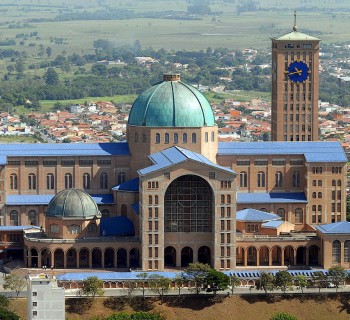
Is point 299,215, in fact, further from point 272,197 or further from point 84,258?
point 84,258

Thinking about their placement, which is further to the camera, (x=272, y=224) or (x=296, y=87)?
(x=296, y=87)

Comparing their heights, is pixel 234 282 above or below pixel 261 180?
below

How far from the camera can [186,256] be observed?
131 meters

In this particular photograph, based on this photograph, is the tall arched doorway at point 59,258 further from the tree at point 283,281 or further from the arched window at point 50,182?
the tree at point 283,281

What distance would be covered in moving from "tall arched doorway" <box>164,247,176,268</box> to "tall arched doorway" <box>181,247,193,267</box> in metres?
0.70

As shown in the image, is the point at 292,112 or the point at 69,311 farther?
the point at 292,112

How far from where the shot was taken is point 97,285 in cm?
12175

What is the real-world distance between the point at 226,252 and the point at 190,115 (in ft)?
44.2

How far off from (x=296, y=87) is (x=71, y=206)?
101 feet

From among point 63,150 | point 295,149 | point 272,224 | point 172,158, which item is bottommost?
point 272,224

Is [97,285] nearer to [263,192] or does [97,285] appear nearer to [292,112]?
[263,192]

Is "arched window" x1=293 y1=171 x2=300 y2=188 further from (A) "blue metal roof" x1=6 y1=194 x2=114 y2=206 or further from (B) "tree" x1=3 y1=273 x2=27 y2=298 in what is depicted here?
(B) "tree" x1=3 y1=273 x2=27 y2=298

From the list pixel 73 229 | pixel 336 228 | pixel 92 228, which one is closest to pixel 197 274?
pixel 92 228

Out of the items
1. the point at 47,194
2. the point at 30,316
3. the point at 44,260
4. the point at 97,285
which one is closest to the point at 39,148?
the point at 47,194
